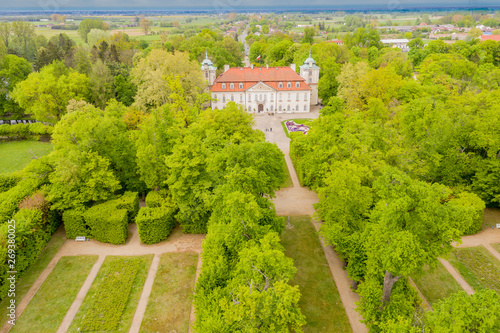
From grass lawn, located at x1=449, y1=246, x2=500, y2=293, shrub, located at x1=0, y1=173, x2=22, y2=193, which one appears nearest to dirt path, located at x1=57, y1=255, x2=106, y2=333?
shrub, located at x1=0, y1=173, x2=22, y2=193

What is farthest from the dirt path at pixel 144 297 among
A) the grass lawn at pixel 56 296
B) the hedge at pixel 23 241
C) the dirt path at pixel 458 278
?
the dirt path at pixel 458 278

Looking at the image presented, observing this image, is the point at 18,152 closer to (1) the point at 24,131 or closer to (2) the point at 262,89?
(1) the point at 24,131

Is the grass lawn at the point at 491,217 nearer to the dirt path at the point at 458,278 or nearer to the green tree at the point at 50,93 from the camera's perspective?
the dirt path at the point at 458,278

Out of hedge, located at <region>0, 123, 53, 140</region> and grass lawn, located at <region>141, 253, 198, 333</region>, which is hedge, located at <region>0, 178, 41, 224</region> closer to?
grass lawn, located at <region>141, 253, 198, 333</region>

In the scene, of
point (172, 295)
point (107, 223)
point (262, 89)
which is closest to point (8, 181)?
point (107, 223)

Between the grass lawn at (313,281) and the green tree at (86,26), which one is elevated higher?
the green tree at (86,26)

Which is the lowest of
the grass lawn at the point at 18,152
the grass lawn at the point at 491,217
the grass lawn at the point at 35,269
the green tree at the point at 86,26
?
the grass lawn at the point at 35,269
